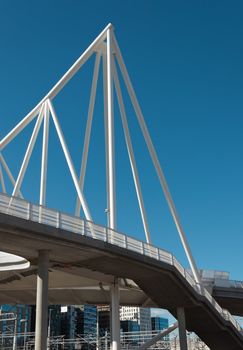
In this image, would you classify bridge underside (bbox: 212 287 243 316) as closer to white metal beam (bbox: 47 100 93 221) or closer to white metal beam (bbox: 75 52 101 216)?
white metal beam (bbox: 75 52 101 216)

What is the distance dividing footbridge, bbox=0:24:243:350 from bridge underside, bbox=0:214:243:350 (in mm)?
58

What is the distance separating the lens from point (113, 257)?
29250 mm

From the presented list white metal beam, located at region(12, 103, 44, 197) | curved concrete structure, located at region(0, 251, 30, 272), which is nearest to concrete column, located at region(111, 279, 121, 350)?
curved concrete structure, located at region(0, 251, 30, 272)

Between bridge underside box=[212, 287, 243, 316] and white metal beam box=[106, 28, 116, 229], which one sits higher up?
white metal beam box=[106, 28, 116, 229]

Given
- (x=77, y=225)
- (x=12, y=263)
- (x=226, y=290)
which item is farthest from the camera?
(x=226, y=290)

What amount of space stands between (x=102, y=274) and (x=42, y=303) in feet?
33.4

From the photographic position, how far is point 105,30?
43.6m

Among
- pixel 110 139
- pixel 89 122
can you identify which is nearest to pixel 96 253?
pixel 110 139

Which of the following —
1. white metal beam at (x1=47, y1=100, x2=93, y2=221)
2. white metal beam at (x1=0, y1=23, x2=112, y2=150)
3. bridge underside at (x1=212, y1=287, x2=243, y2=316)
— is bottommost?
bridge underside at (x1=212, y1=287, x2=243, y2=316)


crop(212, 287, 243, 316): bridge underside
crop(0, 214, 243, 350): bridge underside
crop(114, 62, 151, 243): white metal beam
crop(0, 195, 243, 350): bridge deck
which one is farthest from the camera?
crop(212, 287, 243, 316): bridge underside

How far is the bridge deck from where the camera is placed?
24266mm

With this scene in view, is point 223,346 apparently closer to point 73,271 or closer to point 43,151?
point 73,271

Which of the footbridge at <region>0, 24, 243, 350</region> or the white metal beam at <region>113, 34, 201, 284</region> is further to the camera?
the white metal beam at <region>113, 34, 201, 284</region>

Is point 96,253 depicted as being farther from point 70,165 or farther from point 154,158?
point 154,158
